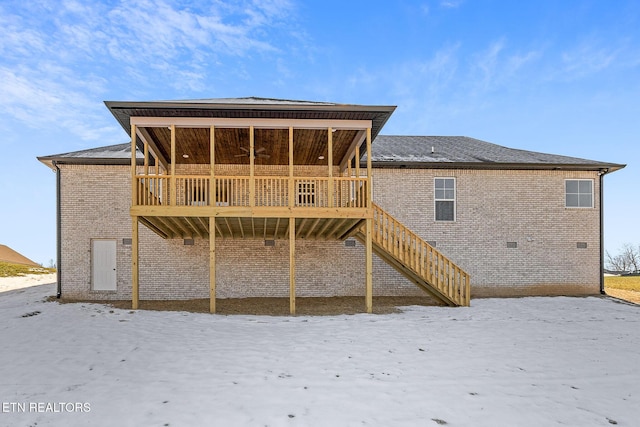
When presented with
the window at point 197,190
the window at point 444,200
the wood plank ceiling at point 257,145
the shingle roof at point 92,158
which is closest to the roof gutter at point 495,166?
the window at point 444,200

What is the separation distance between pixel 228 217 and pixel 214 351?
4.81m

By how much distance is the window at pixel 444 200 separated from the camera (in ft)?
50.4

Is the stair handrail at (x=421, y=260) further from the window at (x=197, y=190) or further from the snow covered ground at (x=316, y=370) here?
the window at (x=197, y=190)

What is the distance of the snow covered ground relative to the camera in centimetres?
502

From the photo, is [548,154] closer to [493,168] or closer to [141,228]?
[493,168]

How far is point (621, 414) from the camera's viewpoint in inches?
204

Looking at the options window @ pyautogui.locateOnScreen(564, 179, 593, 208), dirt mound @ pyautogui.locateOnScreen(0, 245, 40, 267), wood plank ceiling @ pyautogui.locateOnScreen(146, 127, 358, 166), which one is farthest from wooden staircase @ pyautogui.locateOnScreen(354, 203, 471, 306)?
dirt mound @ pyautogui.locateOnScreen(0, 245, 40, 267)

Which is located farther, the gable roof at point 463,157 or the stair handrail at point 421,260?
the gable roof at point 463,157

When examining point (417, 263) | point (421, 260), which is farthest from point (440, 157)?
point (417, 263)

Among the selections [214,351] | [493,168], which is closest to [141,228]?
[214,351]

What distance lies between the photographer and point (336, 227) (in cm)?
1277

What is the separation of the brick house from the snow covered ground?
3515 mm

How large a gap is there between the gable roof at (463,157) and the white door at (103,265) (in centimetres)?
1053

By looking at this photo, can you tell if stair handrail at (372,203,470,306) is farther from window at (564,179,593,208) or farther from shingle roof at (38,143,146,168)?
shingle roof at (38,143,146,168)
